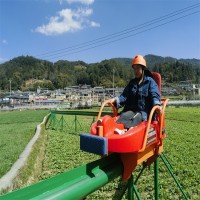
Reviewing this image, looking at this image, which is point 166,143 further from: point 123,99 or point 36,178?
point 123,99

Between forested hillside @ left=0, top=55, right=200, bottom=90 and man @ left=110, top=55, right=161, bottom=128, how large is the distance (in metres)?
133

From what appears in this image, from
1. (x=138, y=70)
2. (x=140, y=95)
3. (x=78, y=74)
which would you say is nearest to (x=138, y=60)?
(x=138, y=70)

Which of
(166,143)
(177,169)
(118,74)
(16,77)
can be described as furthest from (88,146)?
(16,77)

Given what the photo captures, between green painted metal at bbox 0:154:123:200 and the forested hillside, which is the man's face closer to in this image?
green painted metal at bbox 0:154:123:200

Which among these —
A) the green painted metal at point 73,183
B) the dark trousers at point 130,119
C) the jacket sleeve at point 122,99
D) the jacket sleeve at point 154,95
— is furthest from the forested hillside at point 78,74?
the green painted metal at point 73,183

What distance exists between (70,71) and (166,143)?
184898mm

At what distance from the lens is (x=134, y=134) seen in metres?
3.26

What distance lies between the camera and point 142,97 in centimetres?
443

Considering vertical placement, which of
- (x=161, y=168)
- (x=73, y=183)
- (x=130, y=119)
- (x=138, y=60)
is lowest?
(x=161, y=168)

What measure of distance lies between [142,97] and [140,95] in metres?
0.04

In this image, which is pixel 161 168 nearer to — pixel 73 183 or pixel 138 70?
pixel 138 70

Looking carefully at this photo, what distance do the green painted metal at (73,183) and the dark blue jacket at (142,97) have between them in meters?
1.39

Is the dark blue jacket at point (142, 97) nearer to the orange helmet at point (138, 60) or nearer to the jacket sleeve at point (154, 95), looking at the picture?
the jacket sleeve at point (154, 95)

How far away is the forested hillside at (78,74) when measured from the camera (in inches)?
6043
